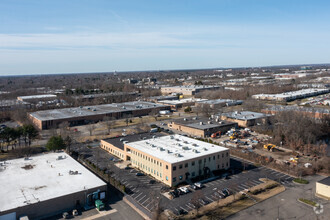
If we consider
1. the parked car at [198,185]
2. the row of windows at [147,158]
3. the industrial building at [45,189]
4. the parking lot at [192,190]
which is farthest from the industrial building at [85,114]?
the parked car at [198,185]

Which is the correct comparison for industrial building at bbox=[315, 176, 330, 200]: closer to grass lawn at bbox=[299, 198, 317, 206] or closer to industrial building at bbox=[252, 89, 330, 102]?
grass lawn at bbox=[299, 198, 317, 206]

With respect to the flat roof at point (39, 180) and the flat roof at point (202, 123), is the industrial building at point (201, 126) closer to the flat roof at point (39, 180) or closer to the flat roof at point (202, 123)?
the flat roof at point (202, 123)

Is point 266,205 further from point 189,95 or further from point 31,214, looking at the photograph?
point 189,95

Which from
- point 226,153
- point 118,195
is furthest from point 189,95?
point 118,195

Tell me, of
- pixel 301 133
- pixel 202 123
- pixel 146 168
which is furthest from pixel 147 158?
pixel 301 133

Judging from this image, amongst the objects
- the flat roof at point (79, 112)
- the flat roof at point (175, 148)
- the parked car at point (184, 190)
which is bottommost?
the parked car at point (184, 190)

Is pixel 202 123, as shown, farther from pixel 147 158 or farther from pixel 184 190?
pixel 184 190
